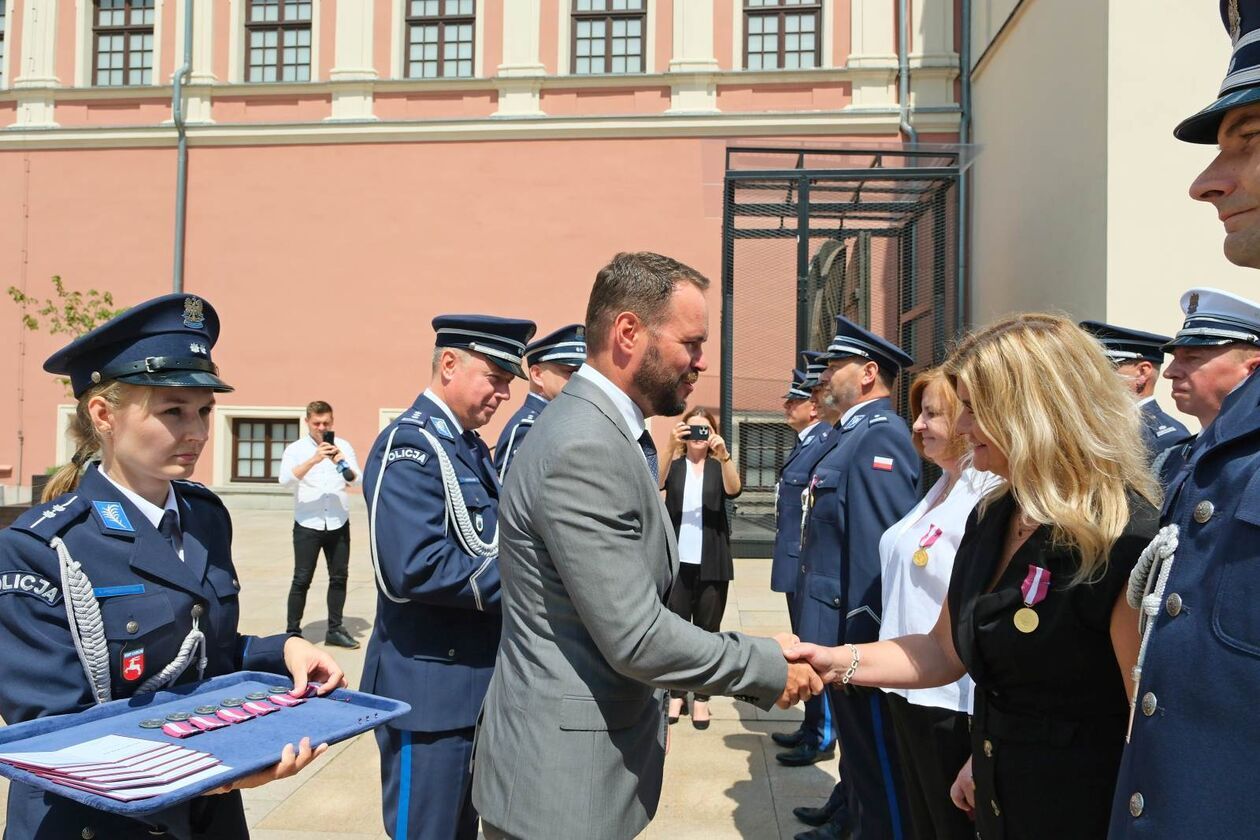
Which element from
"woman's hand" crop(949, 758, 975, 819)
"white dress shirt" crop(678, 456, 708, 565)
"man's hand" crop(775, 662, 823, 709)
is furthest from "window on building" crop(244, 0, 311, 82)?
"woman's hand" crop(949, 758, 975, 819)

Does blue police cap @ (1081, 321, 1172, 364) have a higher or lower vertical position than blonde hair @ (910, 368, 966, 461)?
higher

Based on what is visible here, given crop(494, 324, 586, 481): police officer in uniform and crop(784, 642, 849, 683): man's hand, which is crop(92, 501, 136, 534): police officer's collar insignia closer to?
crop(784, 642, 849, 683): man's hand

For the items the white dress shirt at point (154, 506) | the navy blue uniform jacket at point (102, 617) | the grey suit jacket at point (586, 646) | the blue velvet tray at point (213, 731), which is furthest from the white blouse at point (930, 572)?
the white dress shirt at point (154, 506)

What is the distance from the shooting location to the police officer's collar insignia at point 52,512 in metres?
1.83

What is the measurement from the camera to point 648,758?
2.06 meters

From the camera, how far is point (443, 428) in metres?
2.97

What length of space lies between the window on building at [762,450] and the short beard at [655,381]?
30.9 ft

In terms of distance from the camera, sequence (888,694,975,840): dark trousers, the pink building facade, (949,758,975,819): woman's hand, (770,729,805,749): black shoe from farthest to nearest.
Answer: the pink building facade, (770,729,805,749): black shoe, (888,694,975,840): dark trousers, (949,758,975,819): woman's hand

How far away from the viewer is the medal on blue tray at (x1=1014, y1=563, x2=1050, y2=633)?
1.90 metres

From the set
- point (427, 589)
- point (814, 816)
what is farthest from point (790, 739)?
point (427, 589)

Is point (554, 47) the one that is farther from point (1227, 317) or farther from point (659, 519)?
point (659, 519)

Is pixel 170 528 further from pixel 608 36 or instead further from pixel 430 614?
pixel 608 36

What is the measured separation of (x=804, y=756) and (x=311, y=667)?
333 centimetres

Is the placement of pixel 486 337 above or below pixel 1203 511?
above
